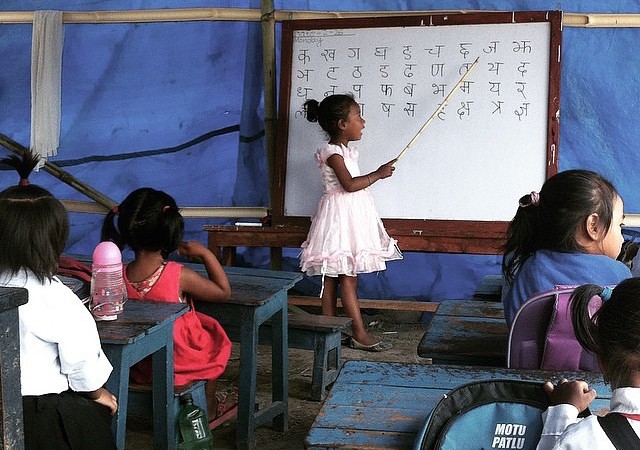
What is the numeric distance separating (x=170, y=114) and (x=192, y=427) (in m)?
2.76

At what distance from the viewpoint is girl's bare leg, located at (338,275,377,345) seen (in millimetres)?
4820

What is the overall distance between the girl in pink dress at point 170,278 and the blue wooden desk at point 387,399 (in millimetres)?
1180

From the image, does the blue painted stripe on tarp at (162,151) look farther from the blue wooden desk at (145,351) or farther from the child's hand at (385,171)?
the blue wooden desk at (145,351)

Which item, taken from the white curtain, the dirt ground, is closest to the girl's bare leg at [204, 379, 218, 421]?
the dirt ground

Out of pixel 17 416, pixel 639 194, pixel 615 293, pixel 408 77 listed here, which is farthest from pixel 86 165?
pixel 615 293

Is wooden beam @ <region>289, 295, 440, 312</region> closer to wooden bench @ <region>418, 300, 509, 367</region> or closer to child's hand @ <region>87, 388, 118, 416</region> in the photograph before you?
wooden bench @ <region>418, 300, 509, 367</region>

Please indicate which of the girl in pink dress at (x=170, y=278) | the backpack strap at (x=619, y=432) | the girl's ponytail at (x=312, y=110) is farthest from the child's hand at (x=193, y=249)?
the backpack strap at (x=619, y=432)

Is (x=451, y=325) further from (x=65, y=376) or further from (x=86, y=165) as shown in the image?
(x=86, y=165)

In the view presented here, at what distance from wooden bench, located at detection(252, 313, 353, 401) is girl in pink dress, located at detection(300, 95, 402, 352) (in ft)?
2.29

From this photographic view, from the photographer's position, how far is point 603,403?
1847mm

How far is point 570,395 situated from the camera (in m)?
1.62

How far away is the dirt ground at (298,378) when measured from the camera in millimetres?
3590

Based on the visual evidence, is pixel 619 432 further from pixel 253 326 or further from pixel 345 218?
pixel 345 218

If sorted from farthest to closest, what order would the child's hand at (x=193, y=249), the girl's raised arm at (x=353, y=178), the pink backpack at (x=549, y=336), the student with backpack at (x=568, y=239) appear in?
1. the girl's raised arm at (x=353, y=178)
2. the child's hand at (x=193, y=249)
3. the student with backpack at (x=568, y=239)
4. the pink backpack at (x=549, y=336)
